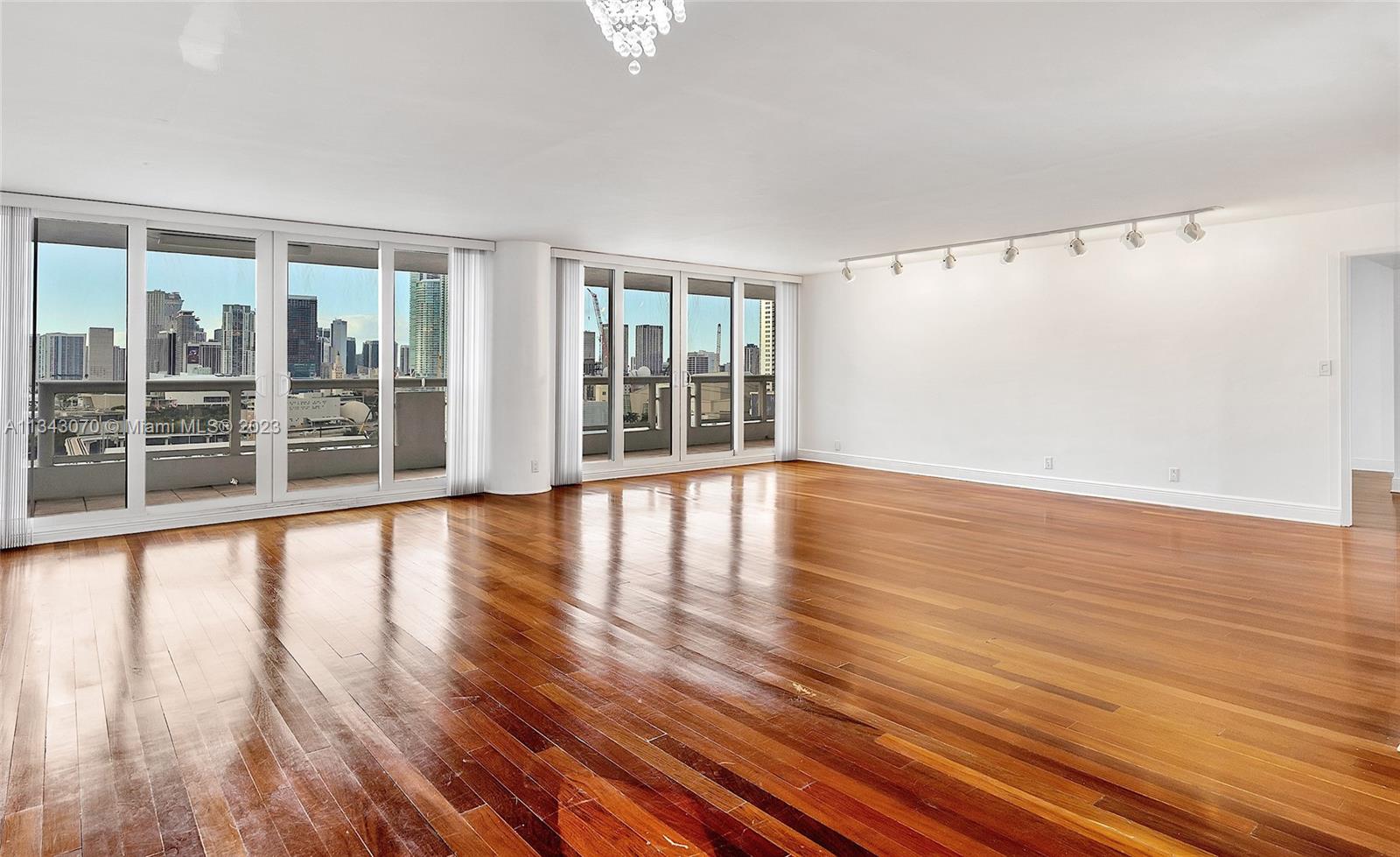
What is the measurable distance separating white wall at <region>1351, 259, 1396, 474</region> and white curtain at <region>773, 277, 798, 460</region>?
686cm

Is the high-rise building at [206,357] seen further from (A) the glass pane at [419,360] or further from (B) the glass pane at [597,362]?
(B) the glass pane at [597,362]

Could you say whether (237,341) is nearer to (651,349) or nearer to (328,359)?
(328,359)

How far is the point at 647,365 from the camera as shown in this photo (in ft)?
32.1

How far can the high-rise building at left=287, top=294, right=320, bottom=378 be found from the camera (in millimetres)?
7098

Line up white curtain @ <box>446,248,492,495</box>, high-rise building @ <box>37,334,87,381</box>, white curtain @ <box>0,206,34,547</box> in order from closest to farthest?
1. white curtain @ <box>0,206,34,547</box>
2. high-rise building @ <box>37,334,87,381</box>
3. white curtain @ <box>446,248,492,495</box>

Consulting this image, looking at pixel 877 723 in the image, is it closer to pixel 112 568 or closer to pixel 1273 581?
pixel 1273 581

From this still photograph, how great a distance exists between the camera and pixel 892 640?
3.72 meters

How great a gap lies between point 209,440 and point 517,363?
2.81 meters

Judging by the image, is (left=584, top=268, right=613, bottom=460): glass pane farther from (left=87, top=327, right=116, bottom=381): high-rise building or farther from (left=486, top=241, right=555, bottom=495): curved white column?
(left=87, top=327, right=116, bottom=381): high-rise building

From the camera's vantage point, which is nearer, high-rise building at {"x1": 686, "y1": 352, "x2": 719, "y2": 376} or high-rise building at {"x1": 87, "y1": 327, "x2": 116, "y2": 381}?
high-rise building at {"x1": 87, "y1": 327, "x2": 116, "y2": 381}

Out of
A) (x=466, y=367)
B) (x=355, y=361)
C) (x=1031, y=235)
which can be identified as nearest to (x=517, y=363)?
(x=466, y=367)

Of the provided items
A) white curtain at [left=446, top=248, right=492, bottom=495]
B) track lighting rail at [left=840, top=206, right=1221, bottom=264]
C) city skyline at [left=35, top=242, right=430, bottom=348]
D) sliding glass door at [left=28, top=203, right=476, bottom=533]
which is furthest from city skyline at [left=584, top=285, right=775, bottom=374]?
city skyline at [left=35, top=242, right=430, bottom=348]

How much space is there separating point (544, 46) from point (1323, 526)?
6968mm

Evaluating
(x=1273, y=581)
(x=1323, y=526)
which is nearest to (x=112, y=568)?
(x=1273, y=581)
